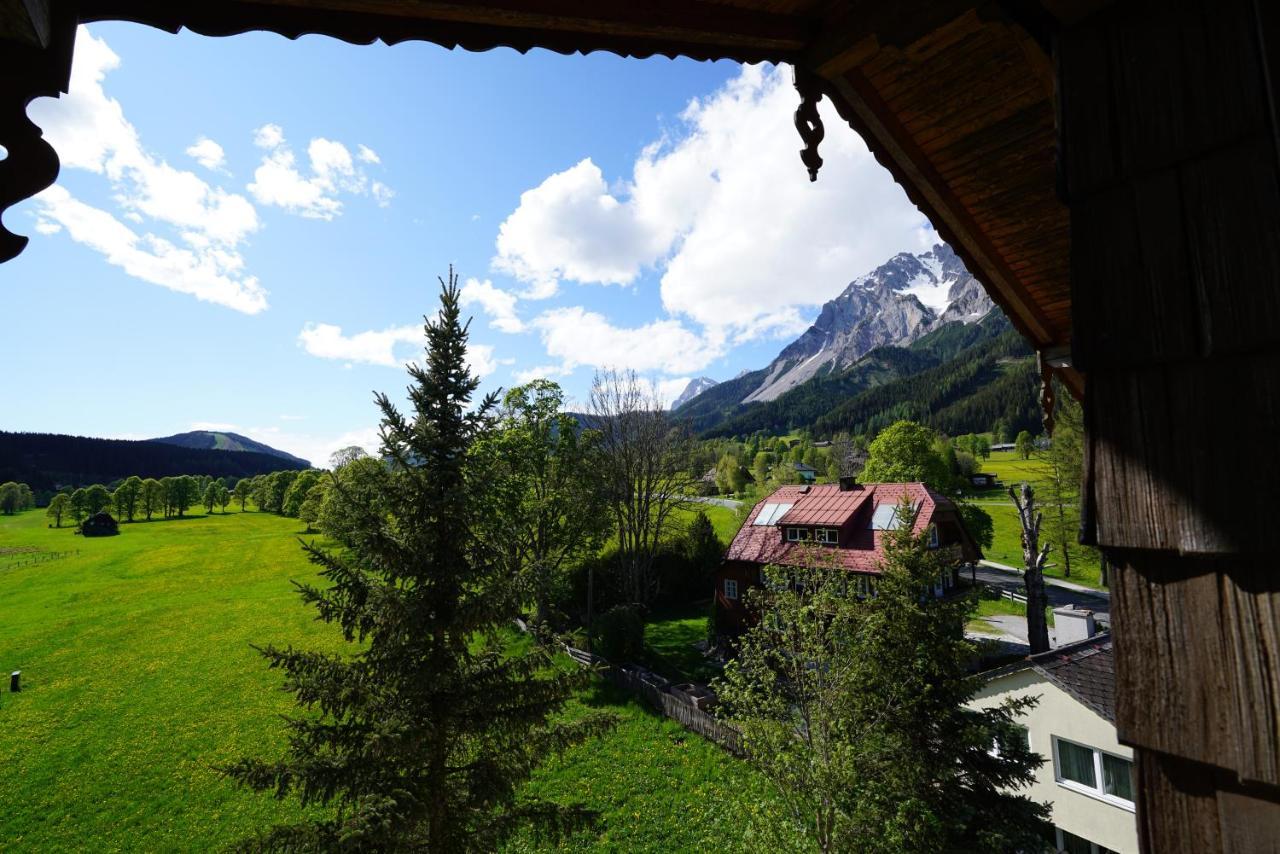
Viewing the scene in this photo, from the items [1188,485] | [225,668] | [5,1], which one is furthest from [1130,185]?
[225,668]

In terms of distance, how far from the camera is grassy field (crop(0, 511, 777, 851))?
42.1 feet

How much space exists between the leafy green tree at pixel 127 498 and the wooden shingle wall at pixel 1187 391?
107364 mm

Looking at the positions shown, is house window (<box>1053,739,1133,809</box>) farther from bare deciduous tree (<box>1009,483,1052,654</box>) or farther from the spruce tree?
the spruce tree

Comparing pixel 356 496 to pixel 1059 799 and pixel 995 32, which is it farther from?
pixel 1059 799

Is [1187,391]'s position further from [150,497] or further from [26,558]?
[150,497]

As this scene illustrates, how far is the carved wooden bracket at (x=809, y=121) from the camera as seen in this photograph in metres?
2.33

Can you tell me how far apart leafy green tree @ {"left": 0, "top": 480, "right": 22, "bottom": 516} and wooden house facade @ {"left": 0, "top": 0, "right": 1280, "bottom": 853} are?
438ft

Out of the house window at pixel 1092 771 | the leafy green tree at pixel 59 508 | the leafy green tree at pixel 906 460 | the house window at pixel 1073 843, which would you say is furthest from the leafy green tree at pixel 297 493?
the house window at pixel 1092 771

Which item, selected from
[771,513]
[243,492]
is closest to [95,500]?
[243,492]

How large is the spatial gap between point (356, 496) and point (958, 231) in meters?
7.87

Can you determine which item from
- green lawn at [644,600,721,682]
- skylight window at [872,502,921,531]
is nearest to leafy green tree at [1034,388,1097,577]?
skylight window at [872,502,921,531]

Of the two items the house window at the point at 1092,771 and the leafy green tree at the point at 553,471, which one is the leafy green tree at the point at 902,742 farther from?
the leafy green tree at the point at 553,471

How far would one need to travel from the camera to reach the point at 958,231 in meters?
3.49

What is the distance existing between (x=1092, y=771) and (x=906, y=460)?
2681 cm
